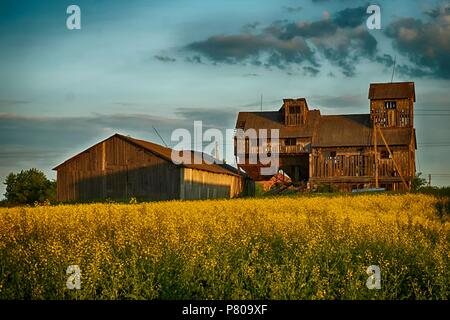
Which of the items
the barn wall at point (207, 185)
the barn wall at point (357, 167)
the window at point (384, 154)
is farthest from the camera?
the window at point (384, 154)

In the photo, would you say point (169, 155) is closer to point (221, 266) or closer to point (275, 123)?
point (275, 123)

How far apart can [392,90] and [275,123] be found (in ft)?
37.4

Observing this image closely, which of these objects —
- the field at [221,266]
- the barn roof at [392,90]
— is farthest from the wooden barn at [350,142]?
the field at [221,266]

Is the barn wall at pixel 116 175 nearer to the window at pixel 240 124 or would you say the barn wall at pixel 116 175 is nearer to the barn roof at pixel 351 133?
the window at pixel 240 124

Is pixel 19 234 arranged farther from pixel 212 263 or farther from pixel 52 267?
pixel 212 263

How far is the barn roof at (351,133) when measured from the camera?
2205 inches

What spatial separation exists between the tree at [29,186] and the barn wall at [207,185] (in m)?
14.5

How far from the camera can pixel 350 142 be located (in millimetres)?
56469

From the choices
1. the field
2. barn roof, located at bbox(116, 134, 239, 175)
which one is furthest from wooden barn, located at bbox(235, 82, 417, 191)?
the field

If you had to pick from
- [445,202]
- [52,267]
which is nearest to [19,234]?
[52,267]

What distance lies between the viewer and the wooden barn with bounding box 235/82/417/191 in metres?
55.2

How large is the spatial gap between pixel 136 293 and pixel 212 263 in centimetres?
123
